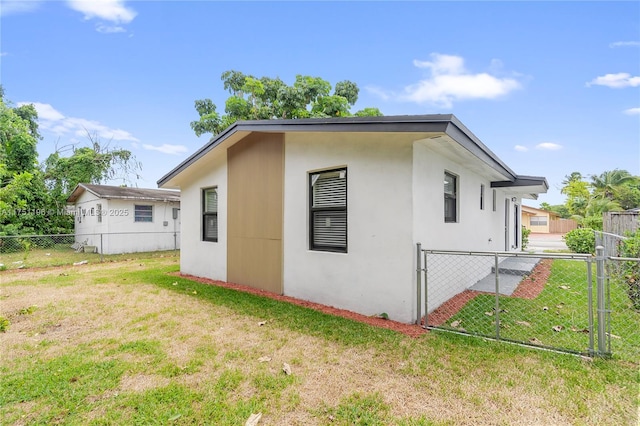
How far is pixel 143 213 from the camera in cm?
1566

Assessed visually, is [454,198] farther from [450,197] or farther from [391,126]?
[391,126]

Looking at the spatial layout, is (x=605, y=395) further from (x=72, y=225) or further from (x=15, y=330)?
(x=72, y=225)

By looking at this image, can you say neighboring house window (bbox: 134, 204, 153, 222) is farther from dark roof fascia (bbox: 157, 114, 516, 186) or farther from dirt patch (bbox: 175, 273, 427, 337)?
dark roof fascia (bbox: 157, 114, 516, 186)

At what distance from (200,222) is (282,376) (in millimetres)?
6039

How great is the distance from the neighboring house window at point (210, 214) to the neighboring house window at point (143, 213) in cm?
956

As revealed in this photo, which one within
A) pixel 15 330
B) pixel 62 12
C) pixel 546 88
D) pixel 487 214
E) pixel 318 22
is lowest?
pixel 15 330

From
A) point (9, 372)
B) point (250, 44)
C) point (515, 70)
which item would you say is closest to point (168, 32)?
point (250, 44)

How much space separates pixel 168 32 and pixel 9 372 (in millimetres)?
10226

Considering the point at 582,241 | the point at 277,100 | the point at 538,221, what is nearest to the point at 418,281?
the point at 582,241

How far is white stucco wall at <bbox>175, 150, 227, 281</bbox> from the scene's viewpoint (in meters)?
7.40

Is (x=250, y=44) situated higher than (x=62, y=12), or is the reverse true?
(x=250, y=44)

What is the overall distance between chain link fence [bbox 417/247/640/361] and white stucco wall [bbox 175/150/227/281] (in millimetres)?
4940

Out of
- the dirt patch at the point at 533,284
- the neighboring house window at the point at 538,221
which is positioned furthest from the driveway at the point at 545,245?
the neighboring house window at the point at 538,221

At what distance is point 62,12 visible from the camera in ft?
25.1
